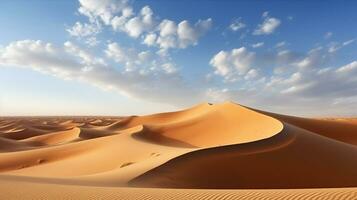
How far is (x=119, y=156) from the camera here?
21953 mm

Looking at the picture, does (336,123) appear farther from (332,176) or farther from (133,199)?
(133,199)

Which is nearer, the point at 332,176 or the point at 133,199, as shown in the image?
the point at 133,199

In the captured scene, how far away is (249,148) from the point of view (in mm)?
16078

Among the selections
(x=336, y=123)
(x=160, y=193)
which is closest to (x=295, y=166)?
(x=160, y=193)

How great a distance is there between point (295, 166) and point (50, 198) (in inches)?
416

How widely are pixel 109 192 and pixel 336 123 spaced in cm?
3292

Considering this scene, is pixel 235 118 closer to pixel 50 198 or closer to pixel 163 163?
pixel 163 163

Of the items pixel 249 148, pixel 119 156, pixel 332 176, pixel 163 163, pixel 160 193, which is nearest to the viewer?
pixel 160 193

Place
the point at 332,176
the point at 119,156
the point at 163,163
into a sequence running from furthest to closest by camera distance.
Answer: the point at 119,156 → the point at 332,176 → the point at 163,163

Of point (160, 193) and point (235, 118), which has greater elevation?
point (235, 118)

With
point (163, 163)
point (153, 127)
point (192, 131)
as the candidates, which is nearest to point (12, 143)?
point (153, 127)

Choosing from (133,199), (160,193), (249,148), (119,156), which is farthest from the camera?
(119,156)

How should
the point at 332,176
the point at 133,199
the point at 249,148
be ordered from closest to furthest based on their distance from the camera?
the point at 133,199, the point at 332,176, the point at 249,148

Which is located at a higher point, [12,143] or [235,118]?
[235,118]
